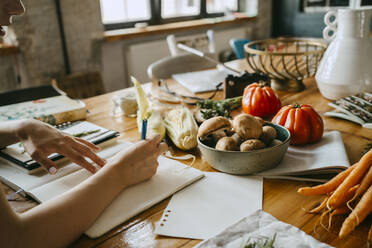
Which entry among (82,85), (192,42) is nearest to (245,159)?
(192,42)

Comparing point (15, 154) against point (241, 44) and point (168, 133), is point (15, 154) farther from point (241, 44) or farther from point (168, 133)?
point (241, 44)

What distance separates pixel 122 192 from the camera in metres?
0.76

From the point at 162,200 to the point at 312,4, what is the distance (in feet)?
13.9

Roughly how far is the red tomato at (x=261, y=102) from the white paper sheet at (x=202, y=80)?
40cm

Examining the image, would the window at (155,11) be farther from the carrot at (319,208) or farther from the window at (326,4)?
the carrot at (319,208)

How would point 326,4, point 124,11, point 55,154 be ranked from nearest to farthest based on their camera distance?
point 55,154 < point 124,11 < point 326,4

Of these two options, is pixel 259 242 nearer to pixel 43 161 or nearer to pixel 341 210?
pixel 341 210

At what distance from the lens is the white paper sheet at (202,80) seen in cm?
159

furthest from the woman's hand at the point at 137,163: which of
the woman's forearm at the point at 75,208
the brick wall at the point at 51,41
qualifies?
the brick wall at the point at 51,41

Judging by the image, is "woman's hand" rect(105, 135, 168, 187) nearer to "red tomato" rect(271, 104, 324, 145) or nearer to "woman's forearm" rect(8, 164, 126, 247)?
"woman's forearm" rect(8, 164, 126, 247)

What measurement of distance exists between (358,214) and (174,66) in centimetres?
160

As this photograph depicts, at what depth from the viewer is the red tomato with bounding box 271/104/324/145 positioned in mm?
929

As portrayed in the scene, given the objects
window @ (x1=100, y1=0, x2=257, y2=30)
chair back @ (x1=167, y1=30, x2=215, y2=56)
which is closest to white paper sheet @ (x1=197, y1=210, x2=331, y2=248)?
chair back @ (x1=167, y1=30, x2=215, y2=56)

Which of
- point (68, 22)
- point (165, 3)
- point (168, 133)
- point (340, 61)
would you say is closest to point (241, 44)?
point (165, 3)
